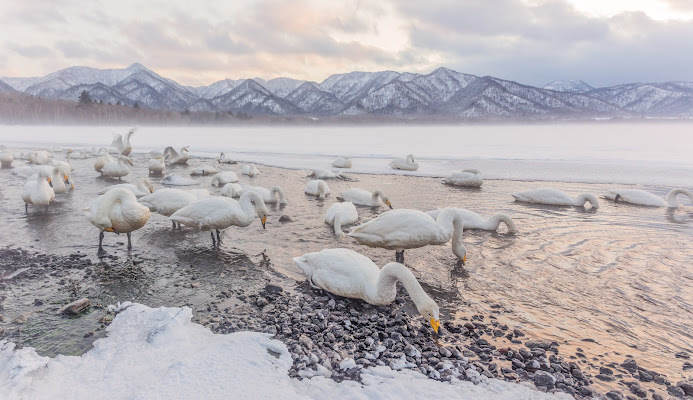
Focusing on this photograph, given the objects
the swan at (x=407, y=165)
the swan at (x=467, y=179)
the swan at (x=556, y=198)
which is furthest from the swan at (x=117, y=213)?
the swan at (x=407, y=165)

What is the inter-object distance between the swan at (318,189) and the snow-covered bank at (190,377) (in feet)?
27.4

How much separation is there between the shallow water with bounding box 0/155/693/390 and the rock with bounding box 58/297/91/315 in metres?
0.16

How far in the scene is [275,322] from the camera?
484 centimetres

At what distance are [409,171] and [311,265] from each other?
14279 mm

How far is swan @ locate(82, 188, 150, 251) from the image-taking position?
6930mm

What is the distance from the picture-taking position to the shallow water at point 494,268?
475 cm

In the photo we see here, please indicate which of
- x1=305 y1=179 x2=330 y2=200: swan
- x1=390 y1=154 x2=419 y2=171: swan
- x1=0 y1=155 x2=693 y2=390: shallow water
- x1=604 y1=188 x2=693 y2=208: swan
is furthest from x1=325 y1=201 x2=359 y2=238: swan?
x1=390 y1=154 x2=419 y2=171: swan

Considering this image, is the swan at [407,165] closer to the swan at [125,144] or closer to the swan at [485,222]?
the swan at [485,222]

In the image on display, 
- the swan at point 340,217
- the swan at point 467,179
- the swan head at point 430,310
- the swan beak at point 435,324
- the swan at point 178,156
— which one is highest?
the swan at point 467,179

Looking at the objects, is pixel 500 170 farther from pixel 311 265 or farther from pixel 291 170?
pixel 311 265

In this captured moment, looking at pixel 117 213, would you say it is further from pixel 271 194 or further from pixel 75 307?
pixel 271 194

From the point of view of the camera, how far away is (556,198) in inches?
468

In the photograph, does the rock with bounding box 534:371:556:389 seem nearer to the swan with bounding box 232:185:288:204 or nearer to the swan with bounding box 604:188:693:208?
the swan with bounding box 232:185:288:204

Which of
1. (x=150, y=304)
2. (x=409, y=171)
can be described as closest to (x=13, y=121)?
(x=409, y=171)
